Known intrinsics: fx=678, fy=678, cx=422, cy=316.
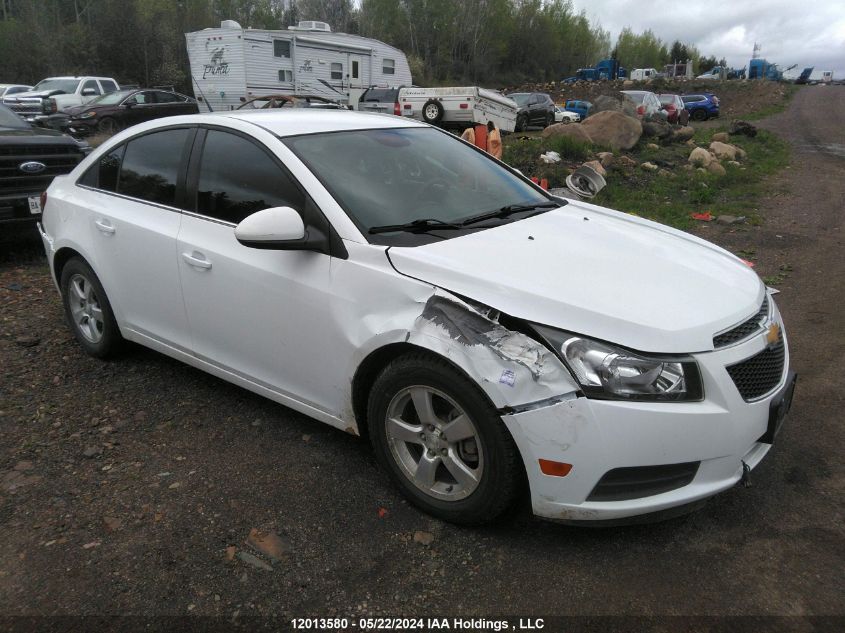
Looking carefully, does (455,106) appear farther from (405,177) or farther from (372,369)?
(372,369)

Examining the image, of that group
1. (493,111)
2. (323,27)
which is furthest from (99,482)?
(323,27)

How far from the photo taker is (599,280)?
277cm

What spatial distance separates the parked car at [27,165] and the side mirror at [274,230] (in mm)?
4908

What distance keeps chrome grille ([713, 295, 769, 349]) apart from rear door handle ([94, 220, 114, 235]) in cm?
338

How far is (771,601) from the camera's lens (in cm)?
241

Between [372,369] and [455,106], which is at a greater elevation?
[372,369]

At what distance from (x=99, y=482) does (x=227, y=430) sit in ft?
2.25

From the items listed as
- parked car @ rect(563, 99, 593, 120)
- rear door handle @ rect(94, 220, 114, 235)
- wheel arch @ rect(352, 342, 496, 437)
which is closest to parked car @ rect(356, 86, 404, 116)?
parked car @ rect(563, 99, 593, 120)

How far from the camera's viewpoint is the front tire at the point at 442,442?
8.48 ft

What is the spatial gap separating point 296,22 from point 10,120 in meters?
60.3

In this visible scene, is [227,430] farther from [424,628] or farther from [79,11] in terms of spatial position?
[79,11]

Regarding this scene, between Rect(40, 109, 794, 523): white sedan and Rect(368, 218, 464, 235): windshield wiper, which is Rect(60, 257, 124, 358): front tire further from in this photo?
Rect(368, 218, 464, 235): windshield wiper

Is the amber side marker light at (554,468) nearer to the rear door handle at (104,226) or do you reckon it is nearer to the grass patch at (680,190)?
the rear door handle at (104,226)

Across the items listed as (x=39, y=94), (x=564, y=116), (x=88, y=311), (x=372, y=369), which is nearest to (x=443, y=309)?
(x=372, y=369)
